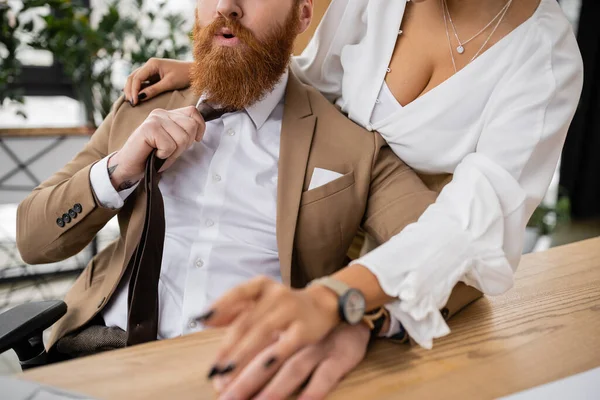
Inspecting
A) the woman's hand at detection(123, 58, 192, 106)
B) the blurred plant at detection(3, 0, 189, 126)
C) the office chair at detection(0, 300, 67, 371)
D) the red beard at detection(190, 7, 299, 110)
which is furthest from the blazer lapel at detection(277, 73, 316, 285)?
the blurred plant at detection(3, 0, 189, 126)

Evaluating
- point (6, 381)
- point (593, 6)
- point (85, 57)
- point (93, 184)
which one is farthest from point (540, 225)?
point (6, 381)

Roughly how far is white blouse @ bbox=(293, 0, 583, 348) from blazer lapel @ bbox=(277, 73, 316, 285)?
134 mm

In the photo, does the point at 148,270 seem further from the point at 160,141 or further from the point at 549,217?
the point at 549,217

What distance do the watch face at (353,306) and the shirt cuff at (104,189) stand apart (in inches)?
29.9

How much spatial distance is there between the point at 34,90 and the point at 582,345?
4.39m

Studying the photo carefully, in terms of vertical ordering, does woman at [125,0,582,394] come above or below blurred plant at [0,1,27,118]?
above

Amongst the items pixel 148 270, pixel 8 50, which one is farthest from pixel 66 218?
pixel 8 50

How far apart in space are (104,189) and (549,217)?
5.12 metres

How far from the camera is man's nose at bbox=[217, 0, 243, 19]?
5.08 feet

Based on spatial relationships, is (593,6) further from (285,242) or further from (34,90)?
(285,242)

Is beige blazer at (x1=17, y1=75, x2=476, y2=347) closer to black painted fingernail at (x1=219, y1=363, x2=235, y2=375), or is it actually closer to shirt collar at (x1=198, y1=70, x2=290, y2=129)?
shirt collar at (x1=198, y1=70, x2=290, y2=129)

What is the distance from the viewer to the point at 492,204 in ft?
3.76

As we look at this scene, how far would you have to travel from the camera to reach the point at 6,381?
0.87 meters

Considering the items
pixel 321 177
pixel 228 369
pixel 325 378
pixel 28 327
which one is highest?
pixel 228 369
